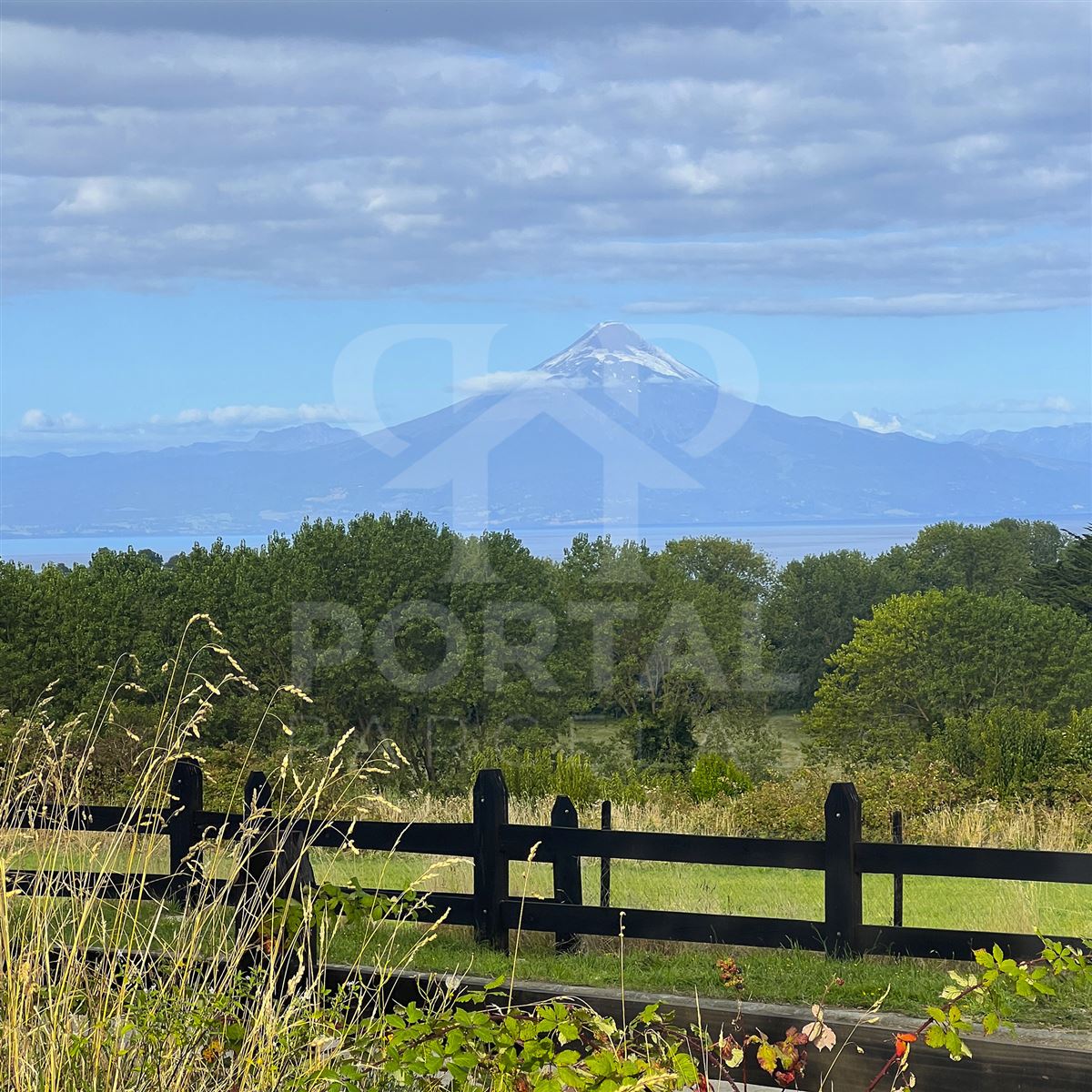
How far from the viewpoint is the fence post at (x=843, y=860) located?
Answer: 658cm

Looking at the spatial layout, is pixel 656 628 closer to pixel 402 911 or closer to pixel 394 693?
pixel 394 693

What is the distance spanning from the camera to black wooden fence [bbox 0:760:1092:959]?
618 cm

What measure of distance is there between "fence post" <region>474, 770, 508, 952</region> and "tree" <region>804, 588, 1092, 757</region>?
2021 inches

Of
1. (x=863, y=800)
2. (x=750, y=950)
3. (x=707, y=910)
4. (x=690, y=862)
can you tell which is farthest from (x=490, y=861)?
(x=863, y=800)

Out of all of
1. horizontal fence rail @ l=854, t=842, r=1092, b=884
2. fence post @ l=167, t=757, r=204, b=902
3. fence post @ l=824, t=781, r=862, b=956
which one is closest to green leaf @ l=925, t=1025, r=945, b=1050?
horizontal fence rail @ l=854, t=842, r=1092, b=884

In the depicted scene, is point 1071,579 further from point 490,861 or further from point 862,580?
point 490,861

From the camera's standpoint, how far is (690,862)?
21.4ft

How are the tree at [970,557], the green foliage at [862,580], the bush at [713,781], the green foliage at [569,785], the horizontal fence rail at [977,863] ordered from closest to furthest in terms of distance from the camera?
the horizontal fence rail at [977,863]
the green foliage at [569,785]
the bush at [713,781]
the green foliage at [862,580]
the tree at [970,557]

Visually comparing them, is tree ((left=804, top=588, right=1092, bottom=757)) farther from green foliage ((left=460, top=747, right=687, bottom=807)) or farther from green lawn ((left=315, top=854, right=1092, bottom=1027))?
green lawn ((left=315, top=854, right=1092, bottom=1027))

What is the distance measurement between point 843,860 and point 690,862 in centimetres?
75

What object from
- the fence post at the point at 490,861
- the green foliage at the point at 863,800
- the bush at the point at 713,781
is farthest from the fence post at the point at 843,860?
the bush at the point at 713,781

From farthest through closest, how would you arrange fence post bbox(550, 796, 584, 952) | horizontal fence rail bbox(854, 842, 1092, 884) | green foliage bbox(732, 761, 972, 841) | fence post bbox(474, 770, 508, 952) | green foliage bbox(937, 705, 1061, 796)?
green foliage bbox(937, 705, 1061, 796), green foliage bbox(732, 761, 972, 841), fence post bbox(550, 796, 584, 952), fence post bbox(474, 770, 508, 952), horizontal fence rail bbox(854, 842, 1092, 884)

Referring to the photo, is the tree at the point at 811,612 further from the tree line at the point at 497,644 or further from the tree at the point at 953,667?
the tree at the point at 953,667

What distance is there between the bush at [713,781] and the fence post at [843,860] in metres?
19.6
